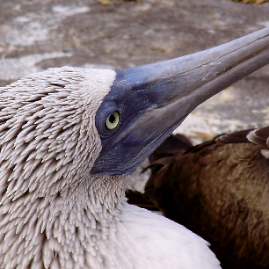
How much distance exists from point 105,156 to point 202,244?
0.69 m

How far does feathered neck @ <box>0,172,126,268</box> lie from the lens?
1.60 metres

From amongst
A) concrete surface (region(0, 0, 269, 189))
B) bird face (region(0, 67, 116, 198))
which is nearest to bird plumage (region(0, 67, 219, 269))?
bird face (region(0, 67, 116, 198))

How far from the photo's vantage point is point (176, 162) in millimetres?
2760

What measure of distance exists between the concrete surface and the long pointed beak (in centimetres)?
223

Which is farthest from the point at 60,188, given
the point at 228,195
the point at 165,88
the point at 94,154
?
the point at 228,195

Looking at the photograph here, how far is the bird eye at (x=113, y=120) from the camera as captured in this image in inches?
68.2

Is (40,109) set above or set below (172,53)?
above

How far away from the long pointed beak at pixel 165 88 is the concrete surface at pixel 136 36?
7.33ft

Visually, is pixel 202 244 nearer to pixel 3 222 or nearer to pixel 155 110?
pixel 155 110

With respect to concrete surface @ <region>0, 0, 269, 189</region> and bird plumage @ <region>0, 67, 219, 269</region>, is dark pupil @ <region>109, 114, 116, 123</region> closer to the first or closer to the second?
bird plumage @ <region>0, 67, 219, 269</region>

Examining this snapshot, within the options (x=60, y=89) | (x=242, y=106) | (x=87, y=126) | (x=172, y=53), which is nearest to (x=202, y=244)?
(x=87, y=126)

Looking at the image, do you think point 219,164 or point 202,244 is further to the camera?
point 219,164

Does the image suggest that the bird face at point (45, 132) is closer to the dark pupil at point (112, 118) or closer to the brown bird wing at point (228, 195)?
the dark pupil at point (112, 118)

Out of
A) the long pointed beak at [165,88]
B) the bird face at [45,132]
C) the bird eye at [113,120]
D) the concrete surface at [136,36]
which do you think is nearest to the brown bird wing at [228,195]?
the long pointed beak at [165,88]
